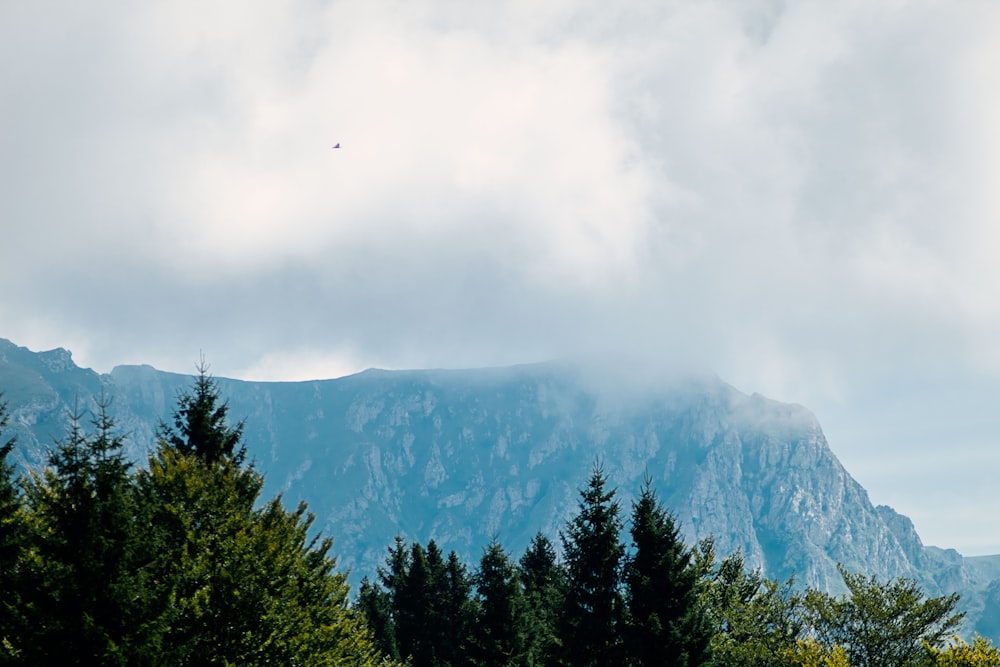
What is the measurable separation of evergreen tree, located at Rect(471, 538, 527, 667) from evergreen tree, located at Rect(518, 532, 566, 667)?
2.85 ft

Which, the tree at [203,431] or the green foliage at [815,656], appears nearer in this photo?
the green foliage at [815,656]

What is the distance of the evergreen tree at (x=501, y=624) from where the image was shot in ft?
204

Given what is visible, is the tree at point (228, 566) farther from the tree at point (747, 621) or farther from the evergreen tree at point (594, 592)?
the tree at point (747, 621)

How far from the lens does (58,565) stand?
92.7ft

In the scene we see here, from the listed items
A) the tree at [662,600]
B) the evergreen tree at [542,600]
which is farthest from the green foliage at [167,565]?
the tree at [662,600]

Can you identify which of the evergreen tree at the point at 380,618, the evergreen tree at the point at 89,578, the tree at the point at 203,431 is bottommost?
the evergreen tree at the point at 380,618

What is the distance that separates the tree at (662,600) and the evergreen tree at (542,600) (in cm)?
477

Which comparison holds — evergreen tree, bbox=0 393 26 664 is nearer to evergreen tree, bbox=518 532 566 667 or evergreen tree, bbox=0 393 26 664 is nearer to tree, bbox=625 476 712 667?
evergreen tree, bbox=518 532 566 667

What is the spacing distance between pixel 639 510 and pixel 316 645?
19.8 m

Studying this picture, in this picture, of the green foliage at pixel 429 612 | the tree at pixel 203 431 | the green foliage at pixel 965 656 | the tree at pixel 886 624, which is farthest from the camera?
the green foliage at pixel 429 612

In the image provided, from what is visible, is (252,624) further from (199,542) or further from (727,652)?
(727,652)

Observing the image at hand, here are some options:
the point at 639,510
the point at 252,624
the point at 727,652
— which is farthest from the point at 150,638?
the point at 727,652

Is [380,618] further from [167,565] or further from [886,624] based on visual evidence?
[167,565]

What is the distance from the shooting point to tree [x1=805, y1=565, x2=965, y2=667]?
1962 inches
